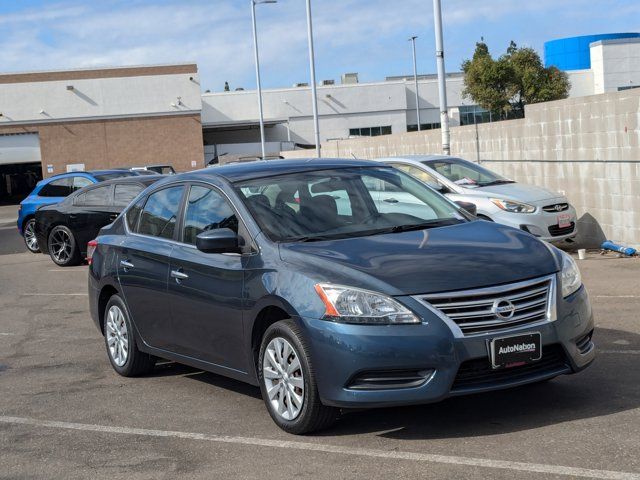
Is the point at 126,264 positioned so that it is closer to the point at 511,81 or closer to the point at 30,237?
the point at 30,237

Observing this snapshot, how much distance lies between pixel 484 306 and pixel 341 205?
5.27 feet

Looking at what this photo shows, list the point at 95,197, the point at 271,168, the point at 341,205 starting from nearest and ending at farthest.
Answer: the point at 341,205 → the point at 271,168 → the point at 95,197

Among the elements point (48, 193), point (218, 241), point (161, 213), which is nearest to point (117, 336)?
point (161, 213)

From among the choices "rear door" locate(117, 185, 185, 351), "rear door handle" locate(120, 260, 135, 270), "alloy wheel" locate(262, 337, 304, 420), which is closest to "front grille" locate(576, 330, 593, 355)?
"alloy wheel" locate(262, 337, 304, 420)

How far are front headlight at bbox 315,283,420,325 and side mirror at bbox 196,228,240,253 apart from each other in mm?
932

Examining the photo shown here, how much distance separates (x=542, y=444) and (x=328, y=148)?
33171 mm

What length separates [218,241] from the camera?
630 cm

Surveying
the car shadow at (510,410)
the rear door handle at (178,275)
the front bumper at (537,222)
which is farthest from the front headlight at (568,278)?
the front bumper at (537,222)

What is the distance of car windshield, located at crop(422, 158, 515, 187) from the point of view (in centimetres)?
1569

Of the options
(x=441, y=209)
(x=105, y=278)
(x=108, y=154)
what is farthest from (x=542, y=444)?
(x=108, y=154)

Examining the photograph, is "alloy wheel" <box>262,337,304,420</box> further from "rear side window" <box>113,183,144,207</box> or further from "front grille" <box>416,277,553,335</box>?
"rear side window" <box>113,183,144,207</box>

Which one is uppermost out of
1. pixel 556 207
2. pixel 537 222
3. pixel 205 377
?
pixel 556 207

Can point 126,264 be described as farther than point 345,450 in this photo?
Yes

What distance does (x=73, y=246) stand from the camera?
57.2ft
